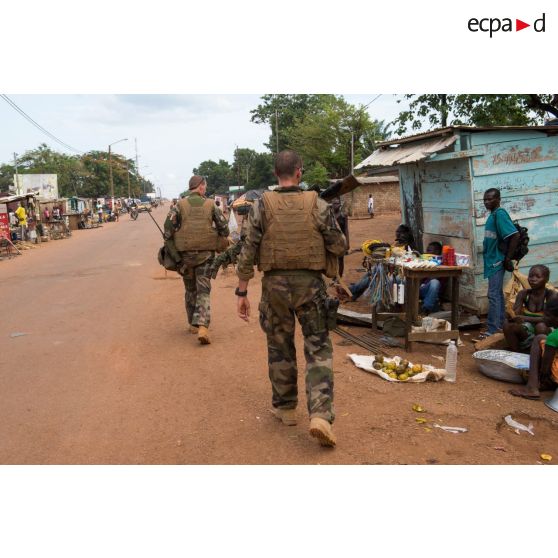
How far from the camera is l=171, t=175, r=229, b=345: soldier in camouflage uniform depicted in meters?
6.29

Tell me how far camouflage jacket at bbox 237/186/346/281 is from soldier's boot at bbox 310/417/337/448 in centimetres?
113

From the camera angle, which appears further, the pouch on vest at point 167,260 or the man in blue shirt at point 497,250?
the pouch on vest at point 167,260

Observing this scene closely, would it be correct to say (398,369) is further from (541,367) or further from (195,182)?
(195,182)

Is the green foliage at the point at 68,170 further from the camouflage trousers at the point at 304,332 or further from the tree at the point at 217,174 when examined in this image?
the camouflage trousers at the point at 304,332

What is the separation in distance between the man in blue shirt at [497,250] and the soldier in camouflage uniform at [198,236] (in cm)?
304

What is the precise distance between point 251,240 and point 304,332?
0.74 m

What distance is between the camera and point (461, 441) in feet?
12.2

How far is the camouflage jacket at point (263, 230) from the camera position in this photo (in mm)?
3658

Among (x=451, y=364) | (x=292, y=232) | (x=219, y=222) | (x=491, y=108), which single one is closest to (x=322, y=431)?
(x=292, y=232)

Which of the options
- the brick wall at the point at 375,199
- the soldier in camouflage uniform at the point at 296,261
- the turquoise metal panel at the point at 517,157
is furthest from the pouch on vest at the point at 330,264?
the brick wall at the point at 375,199

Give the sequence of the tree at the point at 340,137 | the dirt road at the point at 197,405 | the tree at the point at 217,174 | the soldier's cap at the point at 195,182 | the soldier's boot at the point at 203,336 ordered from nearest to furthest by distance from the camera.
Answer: the dirt road at the point at 197,405
the soldier's boot at the point at 203,336
the soldier's cap at the point at 195,182
the tree at the point at 340,137
the tree at the point at 217,174

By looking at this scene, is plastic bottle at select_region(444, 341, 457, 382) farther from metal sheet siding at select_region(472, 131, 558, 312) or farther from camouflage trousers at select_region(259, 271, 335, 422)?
metal sheet siding at select_region(472, 131, 558, 312)

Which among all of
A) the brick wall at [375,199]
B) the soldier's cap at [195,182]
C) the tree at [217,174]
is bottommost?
the soldier's cap at [195,182]

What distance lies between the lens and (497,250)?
5988mm
